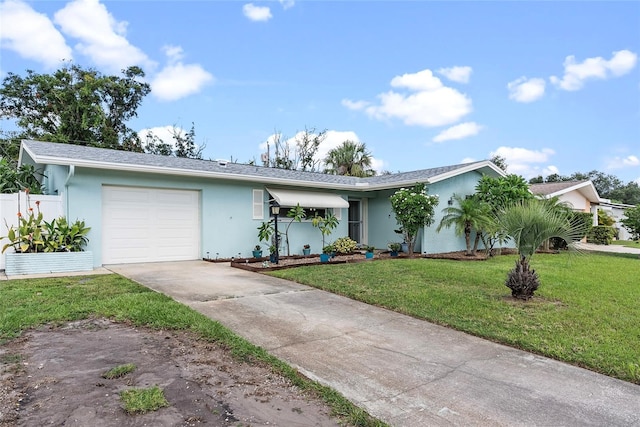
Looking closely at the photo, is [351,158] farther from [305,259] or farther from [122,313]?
[122,313]

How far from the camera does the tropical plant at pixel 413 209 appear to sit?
1466cm

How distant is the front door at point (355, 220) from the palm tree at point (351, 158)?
→ 1211 centimetres

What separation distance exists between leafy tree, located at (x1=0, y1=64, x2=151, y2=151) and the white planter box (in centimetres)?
2112

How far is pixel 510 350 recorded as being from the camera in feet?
16.7

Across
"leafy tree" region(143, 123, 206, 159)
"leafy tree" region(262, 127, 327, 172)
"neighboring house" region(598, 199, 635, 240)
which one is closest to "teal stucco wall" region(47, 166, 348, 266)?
"leafy tree" region(143, 123, 206, 159)

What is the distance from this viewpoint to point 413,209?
1473 centimetres

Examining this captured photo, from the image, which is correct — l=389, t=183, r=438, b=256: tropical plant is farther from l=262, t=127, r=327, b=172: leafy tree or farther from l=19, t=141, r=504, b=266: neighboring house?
l=262, t=127, r=327, b=172: leafy tree

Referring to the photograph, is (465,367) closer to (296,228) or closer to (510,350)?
(510,350)

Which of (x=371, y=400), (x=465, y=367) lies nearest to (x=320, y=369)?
(x=371, y=400)

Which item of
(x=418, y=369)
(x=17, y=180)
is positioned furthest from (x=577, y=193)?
(x=17, y=180)

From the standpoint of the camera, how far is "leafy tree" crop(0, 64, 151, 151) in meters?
28.2

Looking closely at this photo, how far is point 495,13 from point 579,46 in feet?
14.2

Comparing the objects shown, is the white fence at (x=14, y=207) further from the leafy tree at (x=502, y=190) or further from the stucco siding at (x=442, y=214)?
the leafy tree at (x=502, y=190)

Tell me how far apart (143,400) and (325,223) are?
12136 mm
